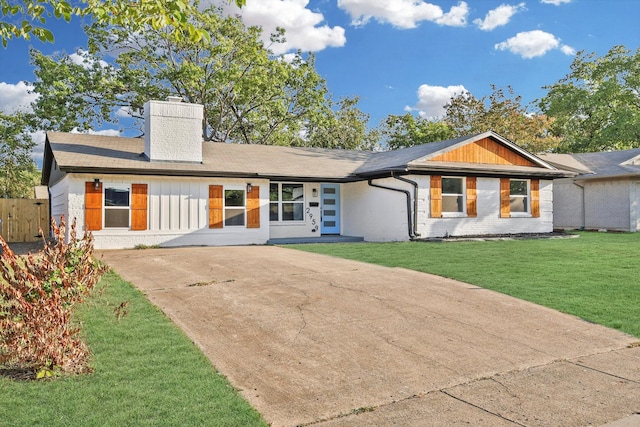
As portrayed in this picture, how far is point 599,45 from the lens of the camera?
3800 cm

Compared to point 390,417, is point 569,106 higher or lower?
higher

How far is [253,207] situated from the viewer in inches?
655

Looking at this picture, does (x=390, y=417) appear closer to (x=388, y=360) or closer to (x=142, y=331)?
(x=388, y=360)

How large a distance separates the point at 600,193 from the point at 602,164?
229 centimetres

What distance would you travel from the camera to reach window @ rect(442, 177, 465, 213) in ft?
58.9

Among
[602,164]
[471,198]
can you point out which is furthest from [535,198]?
[602,164]

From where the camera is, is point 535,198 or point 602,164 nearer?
point 535,198

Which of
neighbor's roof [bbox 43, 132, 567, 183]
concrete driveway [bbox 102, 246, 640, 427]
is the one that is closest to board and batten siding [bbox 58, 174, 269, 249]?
neighbor's roof [bbox 43, 132, 567, 183]

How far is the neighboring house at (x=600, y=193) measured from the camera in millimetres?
21562

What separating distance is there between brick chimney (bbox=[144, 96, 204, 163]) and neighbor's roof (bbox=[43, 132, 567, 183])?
0.34 metres

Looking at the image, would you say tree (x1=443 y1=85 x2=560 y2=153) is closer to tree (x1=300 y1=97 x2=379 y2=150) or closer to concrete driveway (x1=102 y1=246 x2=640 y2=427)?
tree (x1=300 y1=97 x2=379 y2=150)

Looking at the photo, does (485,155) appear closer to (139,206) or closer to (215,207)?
(215,207)

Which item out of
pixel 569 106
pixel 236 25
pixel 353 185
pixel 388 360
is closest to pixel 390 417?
pixel 388 360

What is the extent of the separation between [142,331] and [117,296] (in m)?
2.02
